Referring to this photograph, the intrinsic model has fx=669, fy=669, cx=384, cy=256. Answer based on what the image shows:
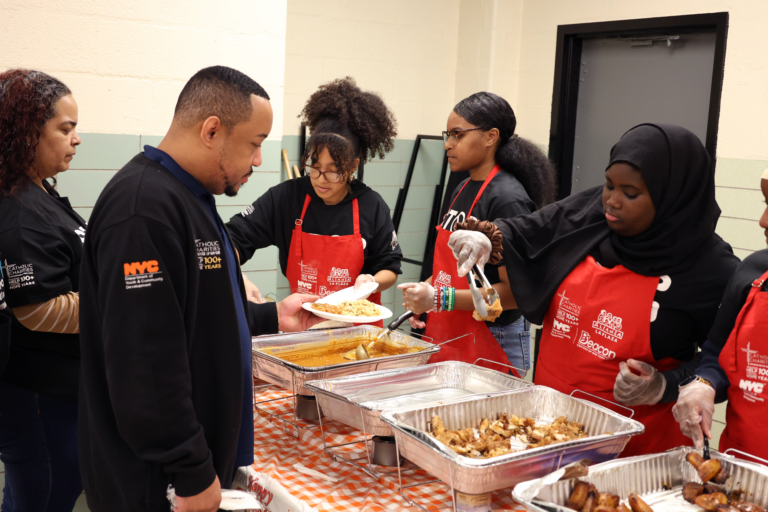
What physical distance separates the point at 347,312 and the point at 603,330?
0.95m

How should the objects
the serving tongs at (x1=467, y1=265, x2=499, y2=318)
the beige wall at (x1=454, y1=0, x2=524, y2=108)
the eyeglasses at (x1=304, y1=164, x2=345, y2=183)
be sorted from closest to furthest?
1. the serving tongs at (x1=467, y1=265, x2=499, y2=318)
2. the eyeglasses at (x1=304, y1=164, x2=345, y2=183)
3. the beige wall at (x1=454, y1=0, x2=524, y2=108)

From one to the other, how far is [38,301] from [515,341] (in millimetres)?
1728

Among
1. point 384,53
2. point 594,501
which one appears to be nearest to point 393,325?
point 594,501

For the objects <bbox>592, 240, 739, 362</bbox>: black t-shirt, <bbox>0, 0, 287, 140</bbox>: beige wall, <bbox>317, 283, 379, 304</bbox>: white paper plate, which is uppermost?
<bbox>0, 0, 287, 140</bbox>: beige wall

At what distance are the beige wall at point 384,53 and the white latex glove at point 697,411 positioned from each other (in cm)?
343

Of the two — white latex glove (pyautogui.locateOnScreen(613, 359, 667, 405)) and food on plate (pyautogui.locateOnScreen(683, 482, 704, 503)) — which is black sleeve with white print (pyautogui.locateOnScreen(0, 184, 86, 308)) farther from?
food on plate (pyautogui.locateOnScreen(683, 482, 704, 503))

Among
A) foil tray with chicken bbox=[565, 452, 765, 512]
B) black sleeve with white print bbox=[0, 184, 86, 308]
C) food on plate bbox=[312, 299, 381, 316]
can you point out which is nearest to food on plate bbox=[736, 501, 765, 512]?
foil tray with chicken bbox=[565, 452, 765, 512]

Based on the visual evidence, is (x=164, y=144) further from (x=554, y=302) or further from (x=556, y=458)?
(x=554, y=302)

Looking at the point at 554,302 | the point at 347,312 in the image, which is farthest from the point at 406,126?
the point at 554,302

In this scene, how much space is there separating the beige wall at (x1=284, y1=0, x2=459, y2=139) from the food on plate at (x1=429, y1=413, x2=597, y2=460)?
128 inches

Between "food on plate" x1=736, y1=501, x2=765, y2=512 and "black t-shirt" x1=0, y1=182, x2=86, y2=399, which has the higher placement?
"black t-shirt" x1=0, y1=182, x2=86, y2=399

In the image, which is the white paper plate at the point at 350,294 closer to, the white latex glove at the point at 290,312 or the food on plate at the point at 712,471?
the white latex glove at the point at 290,312

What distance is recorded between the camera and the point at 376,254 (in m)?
3.08

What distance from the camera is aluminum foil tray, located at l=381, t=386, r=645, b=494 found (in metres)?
1.44
